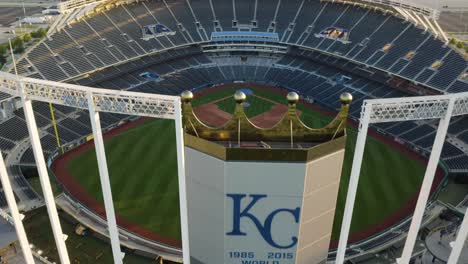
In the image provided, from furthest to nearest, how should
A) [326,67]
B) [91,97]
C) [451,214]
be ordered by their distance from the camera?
1. [326,67]
2. [451,214]
3. [91,97]

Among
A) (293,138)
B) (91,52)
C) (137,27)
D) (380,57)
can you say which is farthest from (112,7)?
(293,138)

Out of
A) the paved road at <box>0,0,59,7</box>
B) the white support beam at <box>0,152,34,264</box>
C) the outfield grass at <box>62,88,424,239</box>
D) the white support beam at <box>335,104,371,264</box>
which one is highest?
the paved road at <box>0,0,59,7</box>

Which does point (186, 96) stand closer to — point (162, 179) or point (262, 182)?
point (262, 182)

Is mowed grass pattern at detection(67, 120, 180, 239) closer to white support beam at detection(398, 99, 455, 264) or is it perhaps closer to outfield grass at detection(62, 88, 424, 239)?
outfield grass at detection(62, 88, 424, 239)

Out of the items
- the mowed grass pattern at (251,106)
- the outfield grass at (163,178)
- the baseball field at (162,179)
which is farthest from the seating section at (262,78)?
the outfield grass at (163,178)

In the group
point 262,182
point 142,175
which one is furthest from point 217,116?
point 262,182

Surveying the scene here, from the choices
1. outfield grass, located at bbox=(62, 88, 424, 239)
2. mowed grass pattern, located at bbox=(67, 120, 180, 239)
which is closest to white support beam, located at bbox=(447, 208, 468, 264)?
outfield grass, located at bbox=(62, 88, 424, 239)

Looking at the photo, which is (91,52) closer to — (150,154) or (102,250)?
(150,154)
